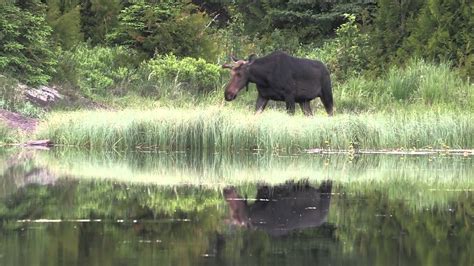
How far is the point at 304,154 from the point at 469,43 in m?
9.33

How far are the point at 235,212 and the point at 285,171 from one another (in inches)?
171

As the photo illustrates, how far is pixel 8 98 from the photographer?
23.0m

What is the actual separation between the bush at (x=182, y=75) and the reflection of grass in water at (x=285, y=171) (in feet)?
32.0

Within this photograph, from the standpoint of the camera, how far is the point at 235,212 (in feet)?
31.7

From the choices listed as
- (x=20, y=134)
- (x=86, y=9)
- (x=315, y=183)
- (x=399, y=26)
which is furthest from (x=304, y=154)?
(x=86, y=9)

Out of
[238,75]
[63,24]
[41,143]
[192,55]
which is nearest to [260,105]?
[238,75]

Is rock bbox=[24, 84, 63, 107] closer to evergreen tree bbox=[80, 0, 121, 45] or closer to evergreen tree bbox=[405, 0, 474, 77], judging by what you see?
evergreen tree bbox=[80, 0, 121, 45]

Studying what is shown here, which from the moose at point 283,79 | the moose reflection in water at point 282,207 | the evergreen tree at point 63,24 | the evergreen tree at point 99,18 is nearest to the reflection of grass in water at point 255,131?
the moose at point 283,79

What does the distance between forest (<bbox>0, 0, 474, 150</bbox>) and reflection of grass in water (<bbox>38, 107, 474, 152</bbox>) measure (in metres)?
0.54

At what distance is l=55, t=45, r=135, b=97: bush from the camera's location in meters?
26.8

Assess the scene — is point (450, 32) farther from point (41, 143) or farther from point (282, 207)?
point (282, 207)

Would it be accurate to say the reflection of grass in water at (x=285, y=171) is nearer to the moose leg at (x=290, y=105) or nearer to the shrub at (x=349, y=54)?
the moose leg at (x=290, y=105)

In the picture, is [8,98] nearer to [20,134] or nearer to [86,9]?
[20,134]

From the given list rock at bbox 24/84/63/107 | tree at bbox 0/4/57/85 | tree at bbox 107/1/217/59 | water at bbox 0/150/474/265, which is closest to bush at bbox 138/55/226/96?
tree at bbox 107/1/217/59
